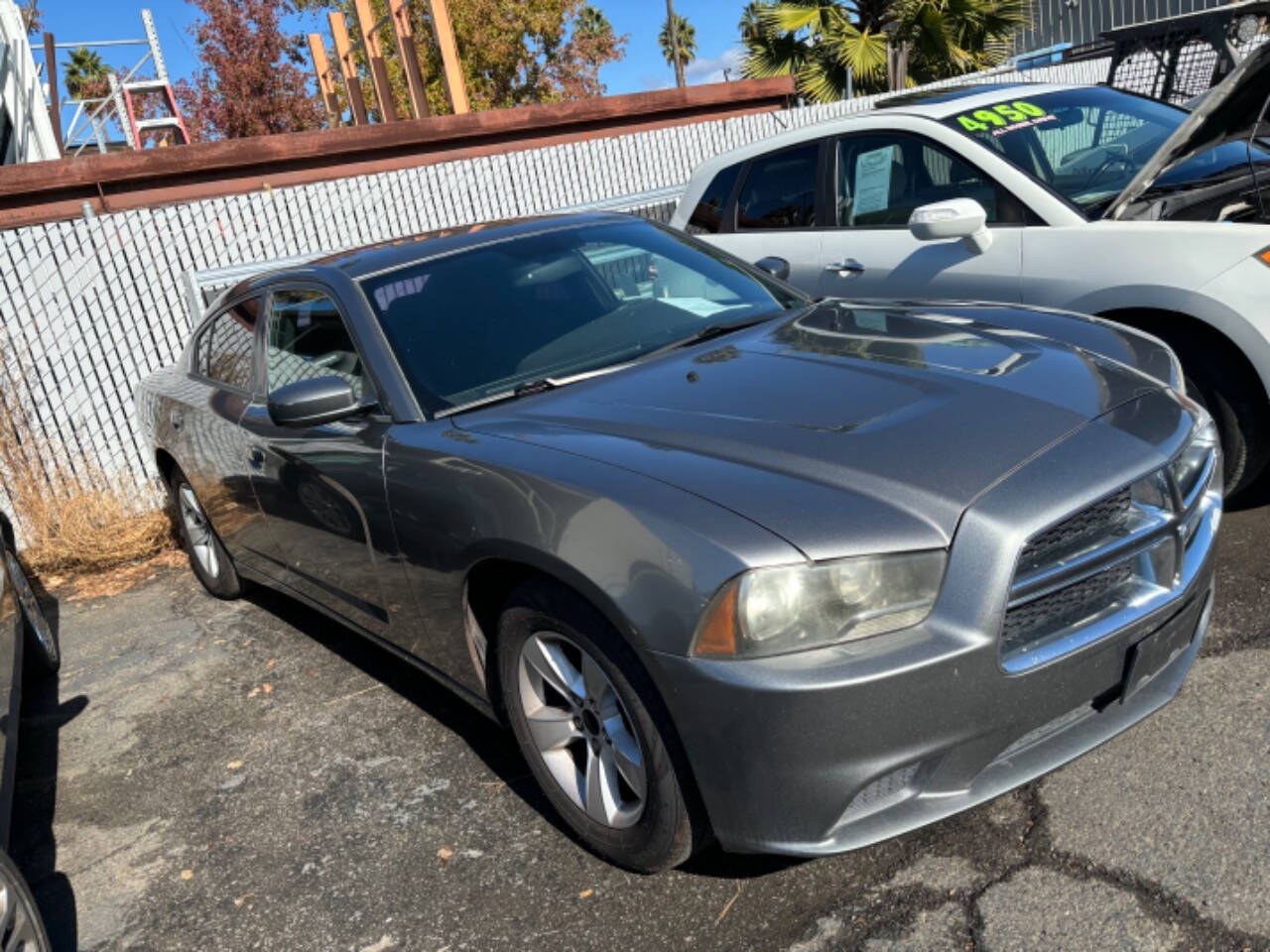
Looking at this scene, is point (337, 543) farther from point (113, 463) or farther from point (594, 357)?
point (113, 463)

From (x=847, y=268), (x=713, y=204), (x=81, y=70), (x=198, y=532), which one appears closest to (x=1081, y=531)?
(x=847, y=268)

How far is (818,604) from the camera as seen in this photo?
2385 mm

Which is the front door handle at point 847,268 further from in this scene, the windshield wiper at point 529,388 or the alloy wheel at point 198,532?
the alloy wheel at point 198,532

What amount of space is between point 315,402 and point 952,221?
275cm

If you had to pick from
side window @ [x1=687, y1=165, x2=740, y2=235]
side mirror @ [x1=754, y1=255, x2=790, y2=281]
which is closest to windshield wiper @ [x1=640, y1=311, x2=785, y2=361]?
side mirror @ [x1=754, y1=255, x2=790, y2=281]

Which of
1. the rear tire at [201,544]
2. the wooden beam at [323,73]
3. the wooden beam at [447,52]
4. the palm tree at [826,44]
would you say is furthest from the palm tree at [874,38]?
the rear tire at [201,544]

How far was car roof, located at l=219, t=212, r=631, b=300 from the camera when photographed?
4055 mm

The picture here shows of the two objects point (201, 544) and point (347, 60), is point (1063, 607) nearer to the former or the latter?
point (201, 544)

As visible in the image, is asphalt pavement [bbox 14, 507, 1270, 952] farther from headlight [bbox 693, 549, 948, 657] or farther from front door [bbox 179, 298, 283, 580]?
headlight [bbox 693, 549, 948, 657]

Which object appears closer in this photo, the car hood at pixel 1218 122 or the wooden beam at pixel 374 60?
the car hood at pixel 1218 122

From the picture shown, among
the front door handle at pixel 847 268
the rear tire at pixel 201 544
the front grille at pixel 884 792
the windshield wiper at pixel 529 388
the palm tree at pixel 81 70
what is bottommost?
the rear tire at pixel 201 544

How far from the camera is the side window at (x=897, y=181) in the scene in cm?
517

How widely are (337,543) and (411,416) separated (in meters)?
0.63

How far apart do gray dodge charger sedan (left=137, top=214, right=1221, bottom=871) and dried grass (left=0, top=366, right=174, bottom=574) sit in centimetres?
315
